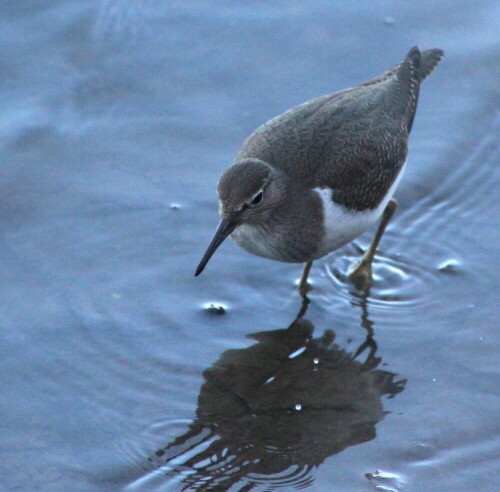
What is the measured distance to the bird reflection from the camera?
5.93m

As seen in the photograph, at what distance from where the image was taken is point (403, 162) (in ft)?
26.6

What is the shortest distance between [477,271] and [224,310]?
6.90 feet

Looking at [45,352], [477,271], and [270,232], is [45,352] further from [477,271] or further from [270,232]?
[477,271]

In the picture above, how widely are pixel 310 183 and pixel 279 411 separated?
1801 mm

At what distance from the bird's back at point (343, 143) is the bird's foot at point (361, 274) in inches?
22.5

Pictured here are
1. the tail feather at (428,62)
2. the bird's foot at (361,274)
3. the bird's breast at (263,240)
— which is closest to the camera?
the bird's breast at (263,240)

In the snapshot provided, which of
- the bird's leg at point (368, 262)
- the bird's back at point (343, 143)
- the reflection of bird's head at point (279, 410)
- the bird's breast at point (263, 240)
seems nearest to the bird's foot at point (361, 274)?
the bird's leg at point (368, 262)

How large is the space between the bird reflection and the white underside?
594mm

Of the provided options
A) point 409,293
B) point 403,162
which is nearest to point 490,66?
point 403,162

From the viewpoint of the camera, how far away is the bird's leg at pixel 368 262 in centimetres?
780

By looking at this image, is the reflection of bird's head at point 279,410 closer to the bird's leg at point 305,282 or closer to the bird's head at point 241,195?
the bird's leg at point 305,282

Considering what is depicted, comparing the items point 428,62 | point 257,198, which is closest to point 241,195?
point 257,198

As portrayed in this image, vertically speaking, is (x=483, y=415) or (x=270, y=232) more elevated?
(x=270, y=232)

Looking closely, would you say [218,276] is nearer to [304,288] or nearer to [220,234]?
[304,288]
